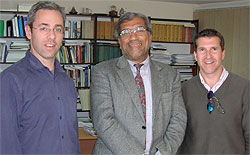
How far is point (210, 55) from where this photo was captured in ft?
7.25

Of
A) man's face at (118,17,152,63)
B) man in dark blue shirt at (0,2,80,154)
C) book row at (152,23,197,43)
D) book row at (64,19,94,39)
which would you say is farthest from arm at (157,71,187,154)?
book row at (152,23,197,43)

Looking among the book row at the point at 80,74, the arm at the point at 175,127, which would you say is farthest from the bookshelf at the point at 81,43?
the arm at the point at 175,127

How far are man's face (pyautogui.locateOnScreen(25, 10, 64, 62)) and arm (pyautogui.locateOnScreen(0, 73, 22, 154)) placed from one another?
0.90 ft

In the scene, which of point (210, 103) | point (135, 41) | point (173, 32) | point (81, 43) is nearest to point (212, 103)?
point (210, 103)

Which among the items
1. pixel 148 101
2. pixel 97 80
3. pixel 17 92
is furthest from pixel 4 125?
pixel 148 101

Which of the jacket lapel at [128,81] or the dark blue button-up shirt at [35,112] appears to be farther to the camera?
the jacket lapel at [128,81]

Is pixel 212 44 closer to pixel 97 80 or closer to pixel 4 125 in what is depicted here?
pixel 97 80

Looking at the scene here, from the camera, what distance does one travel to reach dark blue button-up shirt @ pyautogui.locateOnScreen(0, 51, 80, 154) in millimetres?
1654

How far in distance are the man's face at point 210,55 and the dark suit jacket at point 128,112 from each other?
25cm

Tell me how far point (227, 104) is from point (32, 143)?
1.24 metres

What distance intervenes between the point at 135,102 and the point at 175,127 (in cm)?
33

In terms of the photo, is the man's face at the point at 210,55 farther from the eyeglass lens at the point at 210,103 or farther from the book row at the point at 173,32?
the book row at the point at 173,32

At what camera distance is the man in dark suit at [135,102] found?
2.12 m

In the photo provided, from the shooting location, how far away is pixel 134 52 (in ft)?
7.39
